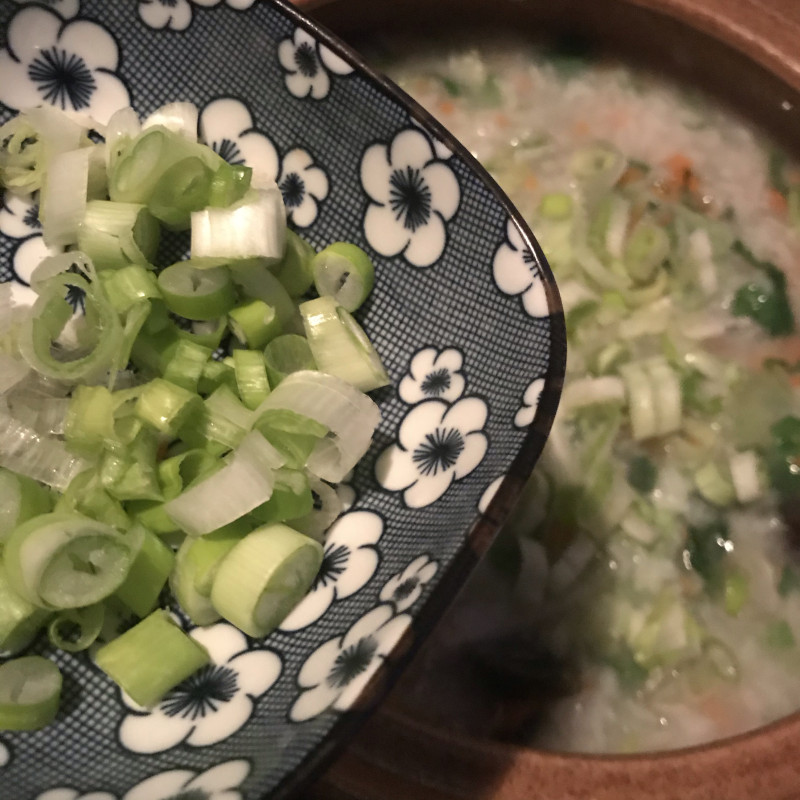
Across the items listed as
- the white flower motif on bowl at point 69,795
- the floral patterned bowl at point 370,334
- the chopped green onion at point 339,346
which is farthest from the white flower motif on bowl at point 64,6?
the white flower motif on bowl at point 69,795

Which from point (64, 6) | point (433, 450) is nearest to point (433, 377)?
point (433, 450)

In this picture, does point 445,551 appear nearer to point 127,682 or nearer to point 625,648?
point 127,682

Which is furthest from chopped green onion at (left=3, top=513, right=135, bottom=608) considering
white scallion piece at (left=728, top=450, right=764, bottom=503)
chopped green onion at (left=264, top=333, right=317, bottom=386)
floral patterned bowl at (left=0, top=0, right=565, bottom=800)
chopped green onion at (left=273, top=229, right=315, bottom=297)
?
white scallion piece at (left=728, top=450, right=764, bottom=503)

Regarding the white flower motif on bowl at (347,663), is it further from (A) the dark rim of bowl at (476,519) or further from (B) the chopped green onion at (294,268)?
(B) the chopped green onion at (294,268)

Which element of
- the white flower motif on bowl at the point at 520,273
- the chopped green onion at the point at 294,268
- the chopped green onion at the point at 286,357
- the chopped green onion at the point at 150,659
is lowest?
the chopped green onion at the point at 150,659

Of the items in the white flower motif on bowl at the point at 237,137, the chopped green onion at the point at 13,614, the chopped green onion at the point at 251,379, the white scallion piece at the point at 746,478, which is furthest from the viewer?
the white scallion piece at the point at 746,478

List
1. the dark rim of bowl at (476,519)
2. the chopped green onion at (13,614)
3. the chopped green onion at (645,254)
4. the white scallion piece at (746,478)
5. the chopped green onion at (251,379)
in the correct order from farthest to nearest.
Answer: the chopped green onion at (645,254) → the white scallion piece at (746,478) → the chopped green onion at (251,379) → the chopped green onion at (13,614) → the dark rim of bowl at (476,519)

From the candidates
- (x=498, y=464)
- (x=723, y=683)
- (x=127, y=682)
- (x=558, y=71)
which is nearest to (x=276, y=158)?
(x=498, y=464)
